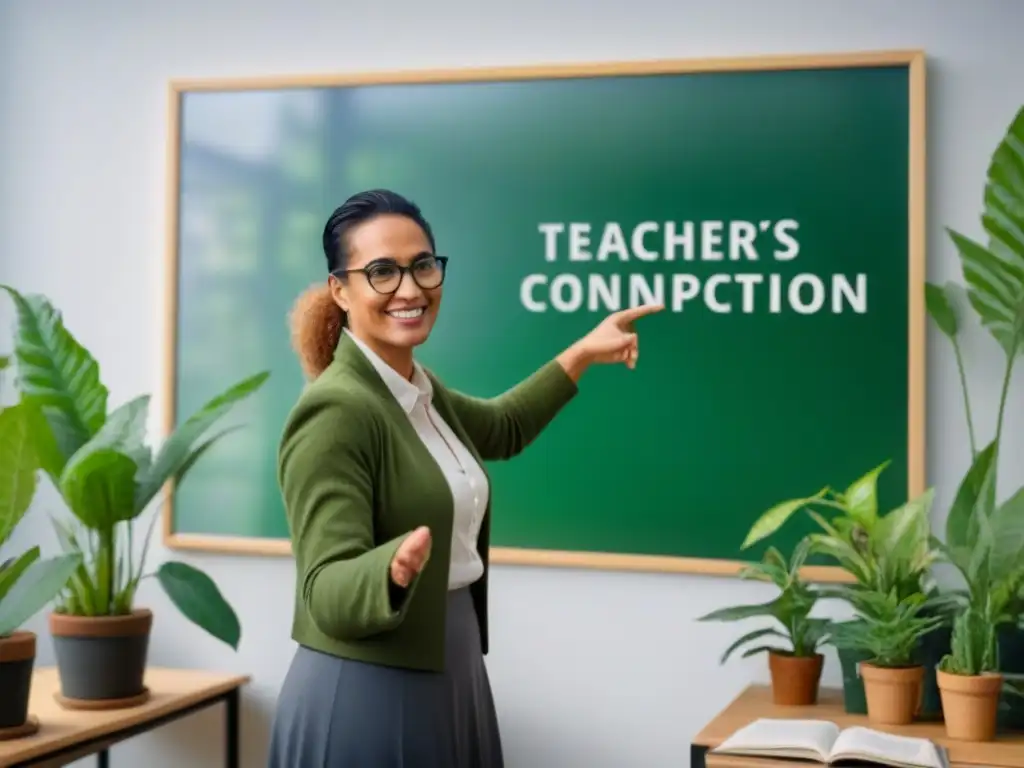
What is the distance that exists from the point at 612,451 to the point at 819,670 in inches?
25.9

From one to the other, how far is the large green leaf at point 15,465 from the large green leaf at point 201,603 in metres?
0.42

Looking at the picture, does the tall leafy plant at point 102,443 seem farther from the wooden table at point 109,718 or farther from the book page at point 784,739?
the book page at point 784,739

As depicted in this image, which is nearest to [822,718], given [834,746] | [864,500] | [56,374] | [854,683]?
[854,683]

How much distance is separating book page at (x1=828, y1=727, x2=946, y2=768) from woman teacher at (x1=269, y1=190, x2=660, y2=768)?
558 mm

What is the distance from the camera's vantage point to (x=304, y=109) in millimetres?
3090

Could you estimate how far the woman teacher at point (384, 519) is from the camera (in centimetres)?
174

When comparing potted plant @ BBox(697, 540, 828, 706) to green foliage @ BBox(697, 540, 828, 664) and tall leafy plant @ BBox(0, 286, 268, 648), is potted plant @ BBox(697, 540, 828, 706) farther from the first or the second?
tall leafy plant @ BBox(0, 286, 268, 648)

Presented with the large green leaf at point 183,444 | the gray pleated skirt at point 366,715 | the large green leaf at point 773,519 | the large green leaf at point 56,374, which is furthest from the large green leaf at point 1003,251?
the large green leaf at point 56,374

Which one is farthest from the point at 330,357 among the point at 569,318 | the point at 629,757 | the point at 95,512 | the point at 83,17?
the point at 83,17

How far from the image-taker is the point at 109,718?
Answer: 2508 mm

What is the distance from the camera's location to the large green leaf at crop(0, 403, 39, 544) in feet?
7.37

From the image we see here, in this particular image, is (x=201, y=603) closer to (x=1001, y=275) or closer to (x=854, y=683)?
(x=854, y=683)

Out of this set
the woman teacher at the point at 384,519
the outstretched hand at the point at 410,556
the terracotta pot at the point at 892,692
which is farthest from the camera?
the terracotta pot at the point at 892,692

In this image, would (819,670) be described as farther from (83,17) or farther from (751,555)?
(83,17)
